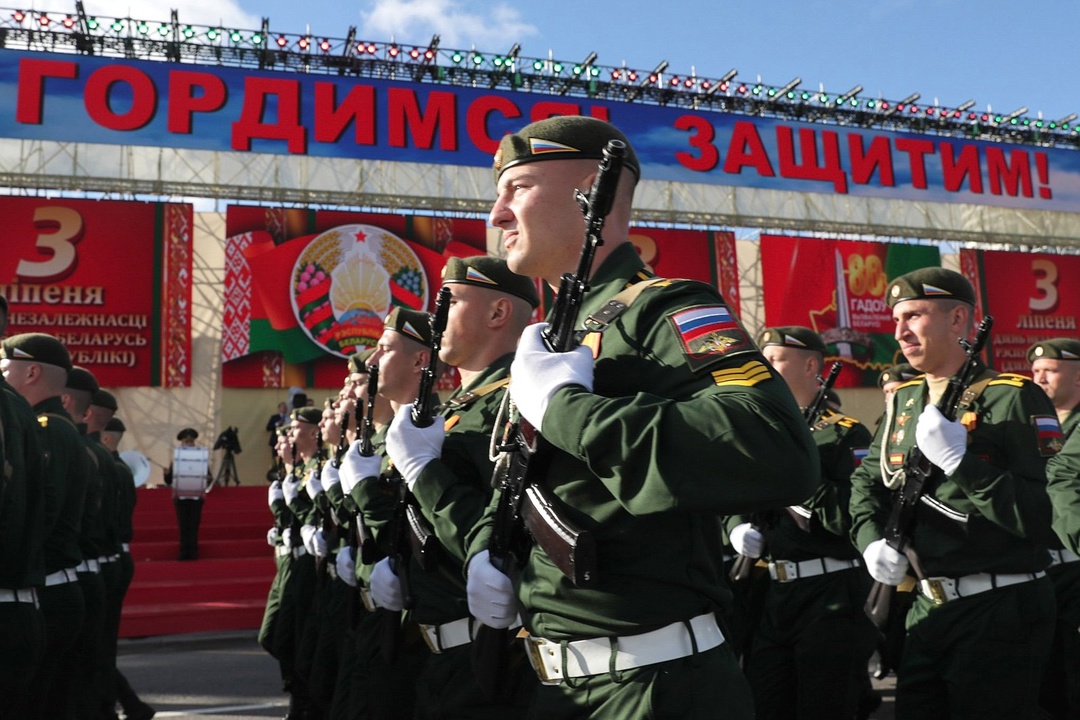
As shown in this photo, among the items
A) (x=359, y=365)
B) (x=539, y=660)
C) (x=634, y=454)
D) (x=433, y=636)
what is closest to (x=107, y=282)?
(x=359, y=365)

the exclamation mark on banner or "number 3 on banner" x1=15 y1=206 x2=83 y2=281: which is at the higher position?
the exclamation mark on banner

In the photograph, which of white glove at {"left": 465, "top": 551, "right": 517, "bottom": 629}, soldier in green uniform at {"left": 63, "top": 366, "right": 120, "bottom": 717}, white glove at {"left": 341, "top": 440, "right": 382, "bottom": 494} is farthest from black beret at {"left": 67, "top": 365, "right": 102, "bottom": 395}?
white glove at {"left": 465, "top": 551, "right": 517, "bottom": 629}

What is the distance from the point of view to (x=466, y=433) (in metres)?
3.21

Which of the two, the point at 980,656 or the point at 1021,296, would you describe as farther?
the point at 1021,296

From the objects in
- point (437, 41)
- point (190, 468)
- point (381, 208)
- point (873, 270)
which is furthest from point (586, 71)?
point (190, 468)

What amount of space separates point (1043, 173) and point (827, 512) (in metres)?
23.2

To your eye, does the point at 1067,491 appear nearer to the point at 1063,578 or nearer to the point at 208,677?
the point at 1063,578

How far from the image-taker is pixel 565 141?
220 cm

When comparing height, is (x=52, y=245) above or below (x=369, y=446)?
above

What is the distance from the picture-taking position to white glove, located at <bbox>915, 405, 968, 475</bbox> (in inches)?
134

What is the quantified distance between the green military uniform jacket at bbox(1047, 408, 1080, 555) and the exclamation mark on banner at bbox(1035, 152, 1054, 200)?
911 inches

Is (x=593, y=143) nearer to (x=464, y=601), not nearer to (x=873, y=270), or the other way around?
(x=464, y=601)

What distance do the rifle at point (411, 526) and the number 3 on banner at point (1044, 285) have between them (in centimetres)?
2316

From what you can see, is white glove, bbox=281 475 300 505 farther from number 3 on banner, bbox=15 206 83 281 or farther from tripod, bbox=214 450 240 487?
number 3 on banner, bbox=15 206 83 281
